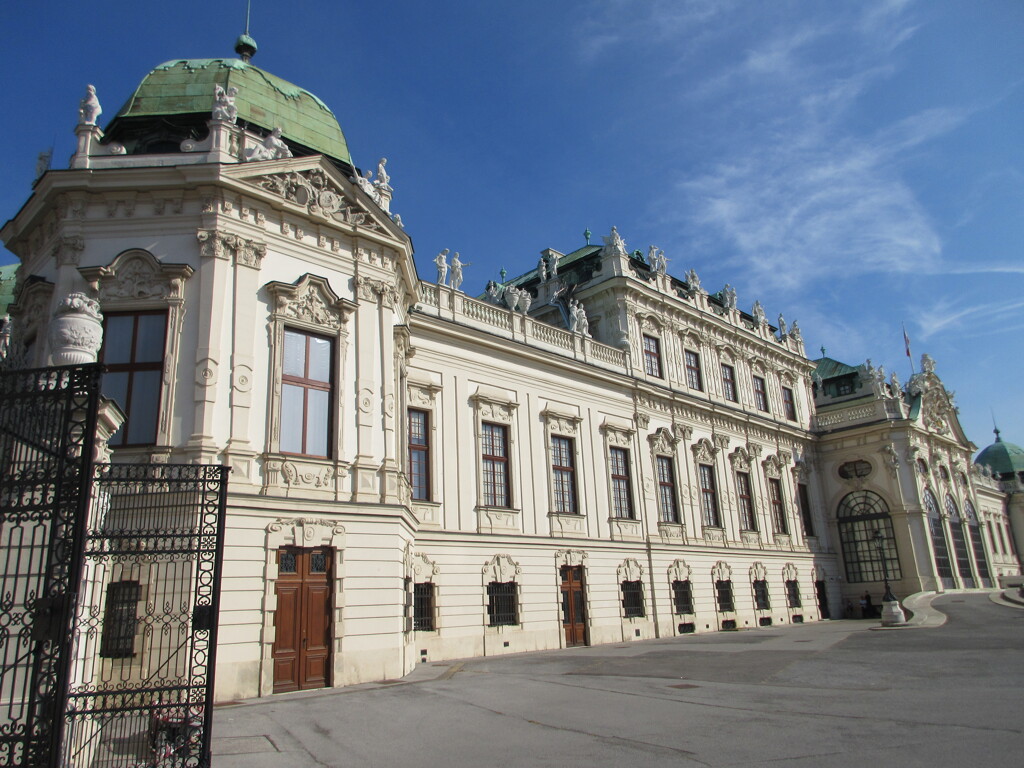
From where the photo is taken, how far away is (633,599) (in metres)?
27.5

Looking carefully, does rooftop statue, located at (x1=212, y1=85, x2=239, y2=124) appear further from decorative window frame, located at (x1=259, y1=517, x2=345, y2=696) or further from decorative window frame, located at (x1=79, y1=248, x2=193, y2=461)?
decorative window frame, located at (x1=259, y1=517, x2=345, y2=696)

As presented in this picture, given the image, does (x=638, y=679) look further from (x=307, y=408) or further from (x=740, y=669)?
(x=307, y=408)

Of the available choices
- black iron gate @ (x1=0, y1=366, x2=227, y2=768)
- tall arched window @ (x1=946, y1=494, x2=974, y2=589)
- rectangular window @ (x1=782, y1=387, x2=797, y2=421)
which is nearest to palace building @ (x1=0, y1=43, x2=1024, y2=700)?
tall arched window @ (x1=946, y1=494, x2=974, y2=589)

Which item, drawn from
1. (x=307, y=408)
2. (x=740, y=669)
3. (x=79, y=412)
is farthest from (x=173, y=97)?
(x=740, y=669)

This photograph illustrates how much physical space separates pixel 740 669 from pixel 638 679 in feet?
8.41

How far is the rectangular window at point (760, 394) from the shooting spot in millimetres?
38875

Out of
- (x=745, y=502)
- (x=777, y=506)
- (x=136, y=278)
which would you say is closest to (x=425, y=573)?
(x=136, y=278)

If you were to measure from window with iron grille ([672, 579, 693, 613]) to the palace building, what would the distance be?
0.24 metres

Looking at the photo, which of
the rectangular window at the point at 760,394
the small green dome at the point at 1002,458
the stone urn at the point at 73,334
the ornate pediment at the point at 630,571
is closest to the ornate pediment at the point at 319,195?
the stone urn at the point at 73,334

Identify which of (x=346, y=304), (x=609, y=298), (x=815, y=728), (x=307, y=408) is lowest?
(x=815, y=728)

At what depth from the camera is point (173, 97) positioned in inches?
762

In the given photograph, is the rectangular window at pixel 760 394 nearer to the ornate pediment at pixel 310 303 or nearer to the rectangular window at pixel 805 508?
the rectangular window at pixel 805 508

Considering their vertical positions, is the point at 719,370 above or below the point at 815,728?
above

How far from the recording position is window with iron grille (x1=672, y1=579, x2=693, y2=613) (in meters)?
29.3
